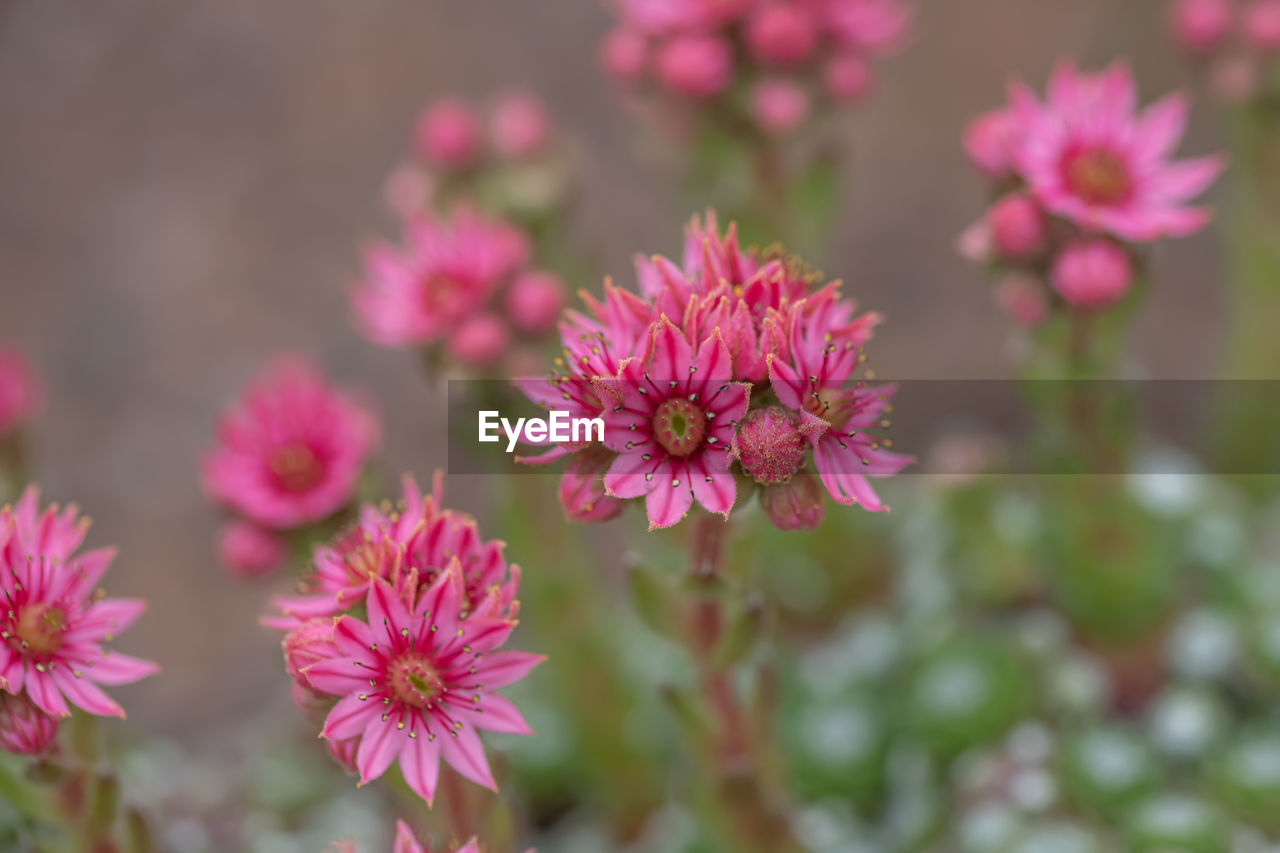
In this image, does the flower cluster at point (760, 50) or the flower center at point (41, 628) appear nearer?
the flower center at point (41, 628)

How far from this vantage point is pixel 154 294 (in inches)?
128

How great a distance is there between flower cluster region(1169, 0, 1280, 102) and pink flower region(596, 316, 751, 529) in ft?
3.98

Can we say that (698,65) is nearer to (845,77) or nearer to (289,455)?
(845,77)

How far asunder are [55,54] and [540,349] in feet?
8.14

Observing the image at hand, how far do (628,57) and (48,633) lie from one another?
3.80 ft

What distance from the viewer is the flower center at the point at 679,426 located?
1136mm

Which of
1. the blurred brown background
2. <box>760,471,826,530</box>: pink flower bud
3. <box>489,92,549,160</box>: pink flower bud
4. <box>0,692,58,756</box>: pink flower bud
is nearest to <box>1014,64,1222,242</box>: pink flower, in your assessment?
<box>760,471,826,530</box>: pink flower bud

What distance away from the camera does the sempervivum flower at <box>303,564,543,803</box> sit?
111cm

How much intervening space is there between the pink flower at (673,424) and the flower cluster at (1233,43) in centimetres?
121

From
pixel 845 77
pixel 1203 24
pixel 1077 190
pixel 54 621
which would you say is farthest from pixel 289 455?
pixel 1203 24

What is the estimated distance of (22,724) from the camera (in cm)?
117

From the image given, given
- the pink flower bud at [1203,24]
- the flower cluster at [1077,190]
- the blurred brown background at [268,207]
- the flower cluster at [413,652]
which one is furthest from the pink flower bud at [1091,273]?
the blurred brown background at [268,207]

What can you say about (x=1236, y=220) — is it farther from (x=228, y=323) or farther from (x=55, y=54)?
(x=55, y=54)

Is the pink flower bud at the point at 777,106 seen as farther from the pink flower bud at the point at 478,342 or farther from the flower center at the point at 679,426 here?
the flower center at the point at 679,426
